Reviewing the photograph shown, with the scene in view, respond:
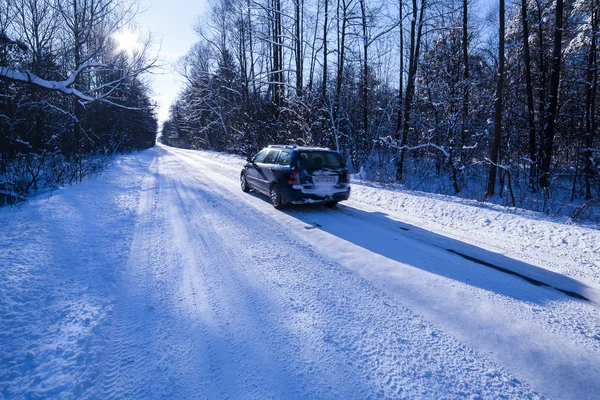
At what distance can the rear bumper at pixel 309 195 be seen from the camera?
7.46 m

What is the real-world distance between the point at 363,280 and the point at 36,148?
17.4 m

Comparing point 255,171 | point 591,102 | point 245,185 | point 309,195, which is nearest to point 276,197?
point 309,195

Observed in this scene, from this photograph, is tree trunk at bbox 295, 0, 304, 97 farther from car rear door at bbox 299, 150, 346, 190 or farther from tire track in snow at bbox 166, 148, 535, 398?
tire track in snow at bbox 166, 148, 535, 398

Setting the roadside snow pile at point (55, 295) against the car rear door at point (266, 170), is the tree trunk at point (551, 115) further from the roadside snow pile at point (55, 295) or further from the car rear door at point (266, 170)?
the roadside snow pile at point (55, 295)

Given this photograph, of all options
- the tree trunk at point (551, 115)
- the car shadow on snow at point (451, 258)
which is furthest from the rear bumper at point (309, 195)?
the tree trunk at point (551, 115)

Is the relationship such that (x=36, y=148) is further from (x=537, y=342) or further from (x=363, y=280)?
(x=537, y=342)

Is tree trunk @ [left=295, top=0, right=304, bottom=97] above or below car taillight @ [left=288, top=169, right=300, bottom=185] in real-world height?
above

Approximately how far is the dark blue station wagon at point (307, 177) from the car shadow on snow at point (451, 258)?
72 centimetres

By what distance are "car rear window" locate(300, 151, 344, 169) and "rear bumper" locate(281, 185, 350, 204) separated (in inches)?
25.4

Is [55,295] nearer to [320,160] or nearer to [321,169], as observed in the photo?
[321,169]

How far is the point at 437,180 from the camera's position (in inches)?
624

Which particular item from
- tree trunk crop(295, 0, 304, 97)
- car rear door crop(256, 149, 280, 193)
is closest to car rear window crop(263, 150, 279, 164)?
car rear door crop(256, 149, 280, 193)

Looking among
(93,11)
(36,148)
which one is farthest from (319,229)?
(36,148)

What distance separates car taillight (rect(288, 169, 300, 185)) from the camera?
7441 mm
